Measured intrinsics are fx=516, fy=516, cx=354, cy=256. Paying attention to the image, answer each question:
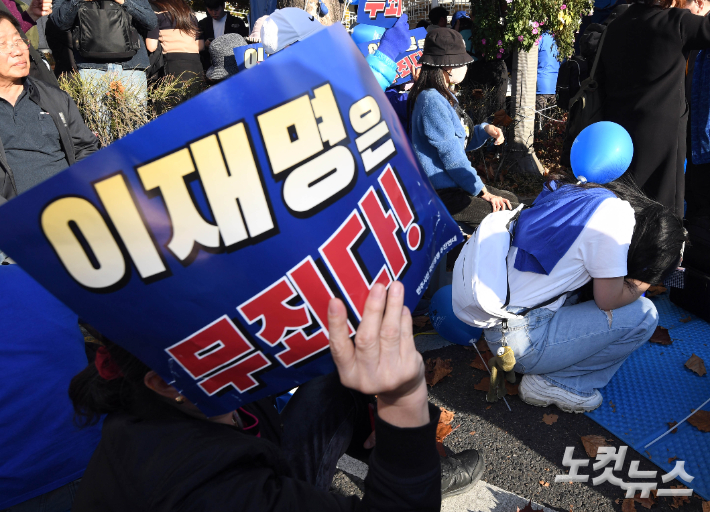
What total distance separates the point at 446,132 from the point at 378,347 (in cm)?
280

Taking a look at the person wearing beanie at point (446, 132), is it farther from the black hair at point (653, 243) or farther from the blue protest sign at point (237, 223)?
the blue protest sign at point (237, 223)

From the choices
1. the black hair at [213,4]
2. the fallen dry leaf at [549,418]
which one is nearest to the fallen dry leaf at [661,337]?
the fallen dry leaf at [549,418]

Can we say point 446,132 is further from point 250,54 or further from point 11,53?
point 11,53

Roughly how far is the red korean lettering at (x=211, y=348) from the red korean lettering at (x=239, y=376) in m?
0.02

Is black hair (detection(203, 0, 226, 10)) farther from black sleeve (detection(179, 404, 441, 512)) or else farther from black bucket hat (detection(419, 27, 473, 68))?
black sleeve (detection(179, 404, 441, 512))

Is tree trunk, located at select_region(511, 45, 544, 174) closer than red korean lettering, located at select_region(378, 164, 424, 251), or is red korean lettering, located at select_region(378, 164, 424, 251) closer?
red korean lettering, located at select_region(378, 164, 424, 251)

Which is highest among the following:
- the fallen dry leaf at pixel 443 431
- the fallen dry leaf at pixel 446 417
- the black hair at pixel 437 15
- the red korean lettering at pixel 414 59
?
the black hair at pixel 437 15

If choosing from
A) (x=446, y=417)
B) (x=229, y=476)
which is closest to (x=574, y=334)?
(x=446, y=417)

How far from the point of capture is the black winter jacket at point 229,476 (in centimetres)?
106

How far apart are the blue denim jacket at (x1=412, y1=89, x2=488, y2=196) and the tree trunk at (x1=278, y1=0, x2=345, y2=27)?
1.76 meters

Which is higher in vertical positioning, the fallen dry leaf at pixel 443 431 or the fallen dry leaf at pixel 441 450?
the fallen dry leaf at pixel 441 450

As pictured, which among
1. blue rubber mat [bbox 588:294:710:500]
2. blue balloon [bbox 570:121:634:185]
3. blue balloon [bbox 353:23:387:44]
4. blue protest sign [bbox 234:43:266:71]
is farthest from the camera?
blue balloon [bbox 353:23:387:44]

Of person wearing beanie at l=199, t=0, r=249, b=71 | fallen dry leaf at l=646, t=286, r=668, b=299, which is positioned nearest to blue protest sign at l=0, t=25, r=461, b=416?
fallen dry leaf at l=646, t=286, r=668, b=299

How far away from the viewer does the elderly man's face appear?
3133mm
